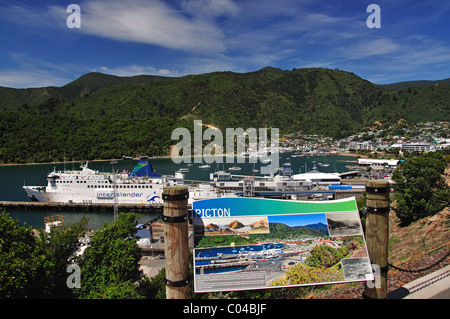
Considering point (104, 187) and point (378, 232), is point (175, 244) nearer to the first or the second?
point (378, 232)

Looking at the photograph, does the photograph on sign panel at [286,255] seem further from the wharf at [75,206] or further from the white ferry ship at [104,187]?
the white ferry ship at [104,187]

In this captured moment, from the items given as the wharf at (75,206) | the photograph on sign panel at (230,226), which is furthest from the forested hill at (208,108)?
the photograph on sign panel at (230,226)

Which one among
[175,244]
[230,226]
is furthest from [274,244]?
[175,244]

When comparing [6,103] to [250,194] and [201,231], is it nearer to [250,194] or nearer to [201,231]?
[250,194]

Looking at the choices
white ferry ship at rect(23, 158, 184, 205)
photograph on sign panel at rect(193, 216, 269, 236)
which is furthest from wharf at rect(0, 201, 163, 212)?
photograph on sign panel at rect(193, 216, 269, 236)

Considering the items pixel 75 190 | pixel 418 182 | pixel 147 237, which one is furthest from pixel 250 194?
pixel 75 190

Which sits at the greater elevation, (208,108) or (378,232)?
(208,108)
